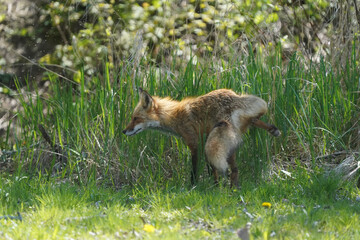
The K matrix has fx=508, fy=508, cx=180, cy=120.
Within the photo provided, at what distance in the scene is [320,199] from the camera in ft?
17.0

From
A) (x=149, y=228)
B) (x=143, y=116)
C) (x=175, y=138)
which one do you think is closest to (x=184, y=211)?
(x=149, y=228)

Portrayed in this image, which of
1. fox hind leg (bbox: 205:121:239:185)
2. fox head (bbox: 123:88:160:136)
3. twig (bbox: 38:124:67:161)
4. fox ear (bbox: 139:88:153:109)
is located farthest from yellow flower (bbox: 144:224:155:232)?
twig (bbox: 38:124:67:161)

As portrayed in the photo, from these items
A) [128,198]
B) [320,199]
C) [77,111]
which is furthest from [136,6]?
[320,199]

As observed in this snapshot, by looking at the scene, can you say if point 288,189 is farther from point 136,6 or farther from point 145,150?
point 136,6

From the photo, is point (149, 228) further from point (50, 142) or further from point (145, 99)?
point (50, 142)

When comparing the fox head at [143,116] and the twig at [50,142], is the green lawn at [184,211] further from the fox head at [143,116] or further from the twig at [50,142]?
the twig at [50,142]

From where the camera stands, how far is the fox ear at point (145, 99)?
6074mm

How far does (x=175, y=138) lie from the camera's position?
6.68 meters

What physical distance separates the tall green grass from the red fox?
1.11 feet

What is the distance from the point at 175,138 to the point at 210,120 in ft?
2.64

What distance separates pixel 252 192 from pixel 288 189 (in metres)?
0.44

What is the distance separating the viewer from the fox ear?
6.07m

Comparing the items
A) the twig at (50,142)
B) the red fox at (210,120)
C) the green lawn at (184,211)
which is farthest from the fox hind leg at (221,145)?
the twig at (50,142)

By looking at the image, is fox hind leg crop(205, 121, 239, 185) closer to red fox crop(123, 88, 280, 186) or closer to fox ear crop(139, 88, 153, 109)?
red fox crop(123, 88, 280, 186)
